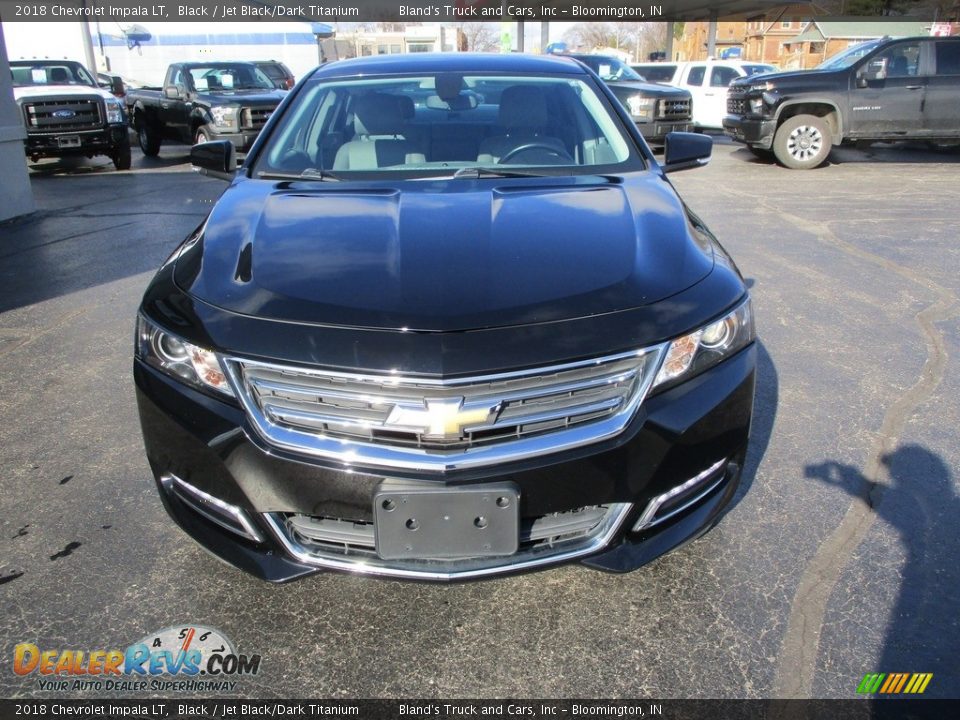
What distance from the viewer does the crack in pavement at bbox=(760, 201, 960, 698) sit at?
212 cm

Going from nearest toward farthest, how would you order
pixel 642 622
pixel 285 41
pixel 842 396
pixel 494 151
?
pixel 642 622 < pixel 494 151 < pixel 842 396 < pixel 285 41

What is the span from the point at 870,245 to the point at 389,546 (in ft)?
20.7

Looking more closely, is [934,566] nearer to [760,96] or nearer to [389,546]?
[389,546]

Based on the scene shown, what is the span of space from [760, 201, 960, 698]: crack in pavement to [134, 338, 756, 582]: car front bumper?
0.42 meters

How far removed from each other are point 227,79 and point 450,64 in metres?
10.7

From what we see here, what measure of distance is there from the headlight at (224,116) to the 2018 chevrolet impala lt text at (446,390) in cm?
1011

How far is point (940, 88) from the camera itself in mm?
11789

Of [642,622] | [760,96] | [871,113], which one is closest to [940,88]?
[871,113]

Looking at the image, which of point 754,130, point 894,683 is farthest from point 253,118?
point 894,683

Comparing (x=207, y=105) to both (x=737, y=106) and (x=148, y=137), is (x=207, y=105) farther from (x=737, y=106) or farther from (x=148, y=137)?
(x=737, y=106)

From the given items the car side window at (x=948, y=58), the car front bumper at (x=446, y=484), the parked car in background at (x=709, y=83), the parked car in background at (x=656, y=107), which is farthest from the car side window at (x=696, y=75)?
the car front bumper at (x=446, y=484)

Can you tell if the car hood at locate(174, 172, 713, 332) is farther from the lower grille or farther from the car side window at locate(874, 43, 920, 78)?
the car side window at locate(874, 43, 920, 78)

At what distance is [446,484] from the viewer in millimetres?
1886

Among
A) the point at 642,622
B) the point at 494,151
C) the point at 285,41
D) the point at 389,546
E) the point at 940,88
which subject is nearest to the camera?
the point at 389,546
